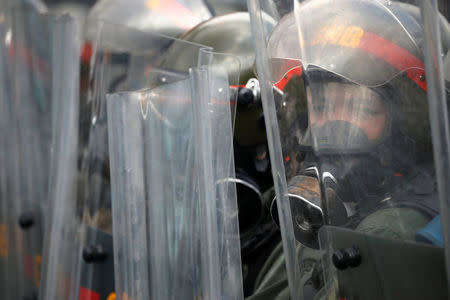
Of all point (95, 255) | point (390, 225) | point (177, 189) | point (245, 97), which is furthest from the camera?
point (245, 97)

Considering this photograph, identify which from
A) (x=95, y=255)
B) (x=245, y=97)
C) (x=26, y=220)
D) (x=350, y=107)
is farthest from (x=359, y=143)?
(x=26, y=220)

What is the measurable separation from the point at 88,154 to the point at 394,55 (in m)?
0.65

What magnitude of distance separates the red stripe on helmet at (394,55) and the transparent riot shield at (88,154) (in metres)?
0.40

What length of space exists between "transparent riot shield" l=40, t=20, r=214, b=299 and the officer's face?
39 centimetres

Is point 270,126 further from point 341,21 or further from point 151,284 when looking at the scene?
point 151,284

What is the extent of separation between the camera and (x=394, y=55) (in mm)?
692

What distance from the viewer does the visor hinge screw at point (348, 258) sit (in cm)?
65

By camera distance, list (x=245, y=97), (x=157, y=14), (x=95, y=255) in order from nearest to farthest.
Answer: (x=95, y=255)
(x=245, y=97)
(x=157, y=14)

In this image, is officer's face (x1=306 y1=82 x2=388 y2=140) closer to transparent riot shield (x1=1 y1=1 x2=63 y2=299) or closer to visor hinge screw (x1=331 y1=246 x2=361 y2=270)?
visor hinge screw (x1=331 y1=246 x2=361 y2=270)

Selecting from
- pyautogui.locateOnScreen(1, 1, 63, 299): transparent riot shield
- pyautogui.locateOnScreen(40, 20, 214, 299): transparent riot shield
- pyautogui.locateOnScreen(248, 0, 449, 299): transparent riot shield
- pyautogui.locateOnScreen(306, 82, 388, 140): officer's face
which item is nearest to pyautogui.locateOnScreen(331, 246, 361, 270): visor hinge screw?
pyautogui.locateOnScreen(248, 0, 449, 299): transparent riot shield

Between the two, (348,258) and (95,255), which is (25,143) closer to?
(95,255)

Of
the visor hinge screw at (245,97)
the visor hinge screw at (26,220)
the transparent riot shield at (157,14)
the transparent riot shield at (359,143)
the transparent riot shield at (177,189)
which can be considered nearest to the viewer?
the transparent riot shield at (359,143)

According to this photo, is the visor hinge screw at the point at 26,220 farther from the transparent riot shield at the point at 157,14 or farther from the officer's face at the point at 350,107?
the officer's face at the point at 350,107

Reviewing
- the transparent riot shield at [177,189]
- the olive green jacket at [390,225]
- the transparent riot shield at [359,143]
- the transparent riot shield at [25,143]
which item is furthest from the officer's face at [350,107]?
the transparent riot shield at [25,143]
